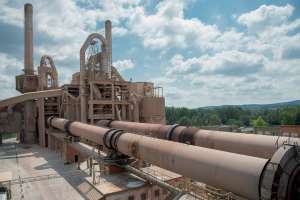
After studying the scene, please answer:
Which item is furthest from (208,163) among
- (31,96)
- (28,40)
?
(28,40)

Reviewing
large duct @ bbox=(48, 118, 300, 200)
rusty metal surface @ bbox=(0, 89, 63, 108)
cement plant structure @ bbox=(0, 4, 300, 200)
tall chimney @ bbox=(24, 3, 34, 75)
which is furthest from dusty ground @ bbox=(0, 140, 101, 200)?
tall chimney @ bbox=(24, 3, 34, 75)

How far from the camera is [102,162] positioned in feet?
55.6

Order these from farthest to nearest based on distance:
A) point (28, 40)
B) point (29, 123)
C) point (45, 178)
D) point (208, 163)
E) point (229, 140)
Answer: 1. point (28, 40)
2. point (29, 123)
3. point (45, 178)
4. point (229, 140)
5. point (208, 163)

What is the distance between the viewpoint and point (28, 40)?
41.5 m

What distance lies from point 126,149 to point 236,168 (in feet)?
26.1

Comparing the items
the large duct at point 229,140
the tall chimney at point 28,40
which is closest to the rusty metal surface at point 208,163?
the large duct at point 229,140

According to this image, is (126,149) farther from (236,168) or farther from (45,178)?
(45,178)

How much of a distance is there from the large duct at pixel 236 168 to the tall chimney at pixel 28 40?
3671cm

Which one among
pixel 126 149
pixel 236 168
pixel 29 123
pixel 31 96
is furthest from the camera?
pixel 29 123

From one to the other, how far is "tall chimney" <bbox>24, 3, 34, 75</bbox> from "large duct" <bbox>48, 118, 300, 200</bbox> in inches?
1445

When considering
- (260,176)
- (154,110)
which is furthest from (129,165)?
(154,110)

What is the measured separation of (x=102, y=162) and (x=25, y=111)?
1141 inches

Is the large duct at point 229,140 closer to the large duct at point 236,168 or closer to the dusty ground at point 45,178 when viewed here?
Answer: the large duct at point 236,168

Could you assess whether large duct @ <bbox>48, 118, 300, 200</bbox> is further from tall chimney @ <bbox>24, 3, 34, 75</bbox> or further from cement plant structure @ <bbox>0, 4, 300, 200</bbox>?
tall chimney @ <bbox>24, 3, 34, 75</bbox>
